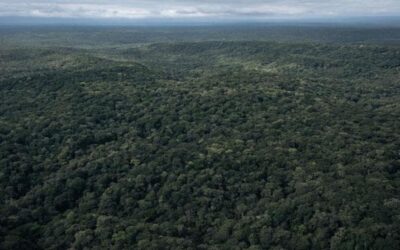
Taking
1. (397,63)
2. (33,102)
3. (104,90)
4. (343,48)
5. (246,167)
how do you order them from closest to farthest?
1. (246,167)
2. (33,102)
3. (104,90)
4. (397,63)
5. (343,48)

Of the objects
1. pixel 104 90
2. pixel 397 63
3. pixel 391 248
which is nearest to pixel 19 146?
pixel 104 90

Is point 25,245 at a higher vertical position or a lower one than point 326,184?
lower

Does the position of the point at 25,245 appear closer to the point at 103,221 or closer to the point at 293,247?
the point at 103,221

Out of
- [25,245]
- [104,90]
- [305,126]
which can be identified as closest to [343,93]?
[305,126]

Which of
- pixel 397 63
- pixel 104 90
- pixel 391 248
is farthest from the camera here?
pixel 397 63

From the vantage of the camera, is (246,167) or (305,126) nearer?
(246,167)

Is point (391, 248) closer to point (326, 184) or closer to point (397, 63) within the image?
point (326, 184)
